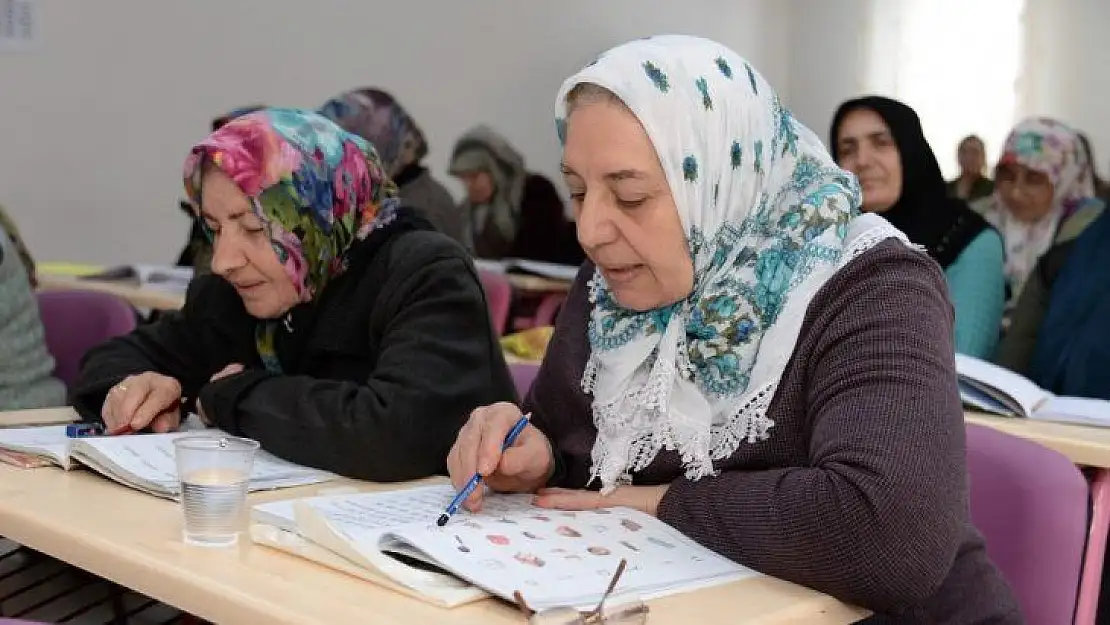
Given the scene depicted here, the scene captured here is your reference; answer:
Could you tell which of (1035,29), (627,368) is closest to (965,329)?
(627,368)

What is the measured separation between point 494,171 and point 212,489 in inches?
222

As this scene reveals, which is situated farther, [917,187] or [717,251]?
[917,187]

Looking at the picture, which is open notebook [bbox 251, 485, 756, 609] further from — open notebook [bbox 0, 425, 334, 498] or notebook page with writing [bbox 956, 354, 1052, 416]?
notebook page with writing [bbox 956, 354, 1052, 416]

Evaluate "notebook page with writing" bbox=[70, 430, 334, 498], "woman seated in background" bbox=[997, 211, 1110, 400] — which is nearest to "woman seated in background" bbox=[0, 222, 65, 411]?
"notebook page with writing" bbox=[70, 430, 334, 498]

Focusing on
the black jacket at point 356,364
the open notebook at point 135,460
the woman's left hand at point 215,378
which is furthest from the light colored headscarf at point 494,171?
the open notebook at point 135,460

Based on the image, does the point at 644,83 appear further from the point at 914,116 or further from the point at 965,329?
the point at 914,116

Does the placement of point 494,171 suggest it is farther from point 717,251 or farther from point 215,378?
point 717,251

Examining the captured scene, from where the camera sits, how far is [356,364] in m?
1.82

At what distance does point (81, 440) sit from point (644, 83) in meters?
0.76

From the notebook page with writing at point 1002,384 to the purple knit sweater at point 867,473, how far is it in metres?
0.88

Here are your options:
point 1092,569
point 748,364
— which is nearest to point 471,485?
point 748,364

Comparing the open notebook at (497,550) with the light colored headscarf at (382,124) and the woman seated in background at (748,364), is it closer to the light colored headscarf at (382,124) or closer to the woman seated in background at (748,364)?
the woman seated in background at (748,364)

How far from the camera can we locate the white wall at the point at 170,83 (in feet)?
17.3

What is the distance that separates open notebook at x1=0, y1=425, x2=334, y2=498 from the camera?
1.39 metres
